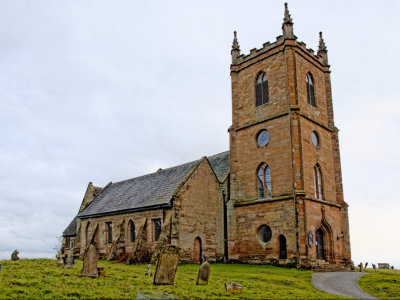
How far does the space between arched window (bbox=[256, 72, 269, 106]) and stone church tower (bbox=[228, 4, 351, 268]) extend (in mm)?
91

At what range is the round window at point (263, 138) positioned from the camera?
107 feet

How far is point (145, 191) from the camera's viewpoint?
35500 millimetres

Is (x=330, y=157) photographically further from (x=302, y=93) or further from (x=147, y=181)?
(x=147, y=181)

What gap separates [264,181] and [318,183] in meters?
4.60

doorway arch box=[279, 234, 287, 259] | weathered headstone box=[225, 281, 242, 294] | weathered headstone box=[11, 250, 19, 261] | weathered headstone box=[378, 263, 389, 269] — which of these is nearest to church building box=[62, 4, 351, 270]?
doorway arch box=[279, 234, 287, 259]

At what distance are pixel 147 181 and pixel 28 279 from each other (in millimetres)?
22116

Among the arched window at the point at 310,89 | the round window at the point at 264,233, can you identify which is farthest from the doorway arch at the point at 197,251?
the arched window at the point at 310,89

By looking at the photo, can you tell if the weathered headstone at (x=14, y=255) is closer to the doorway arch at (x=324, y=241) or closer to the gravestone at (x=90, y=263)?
the gravestone at (x=90, y=263)

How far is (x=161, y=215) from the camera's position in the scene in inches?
1192

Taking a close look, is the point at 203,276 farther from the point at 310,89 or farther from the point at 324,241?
the point at 310,89

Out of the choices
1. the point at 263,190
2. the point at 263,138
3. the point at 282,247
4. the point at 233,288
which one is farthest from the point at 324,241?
the point at 233,288

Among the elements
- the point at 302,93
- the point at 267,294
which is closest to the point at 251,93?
the point at 302,93

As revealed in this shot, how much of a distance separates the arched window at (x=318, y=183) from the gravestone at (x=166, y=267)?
17814 mm

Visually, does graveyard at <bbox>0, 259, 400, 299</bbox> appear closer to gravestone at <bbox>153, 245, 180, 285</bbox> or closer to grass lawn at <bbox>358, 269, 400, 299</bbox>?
grass lawn at <bbox>358, 269, 400, 299</bbox>
